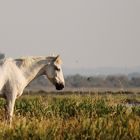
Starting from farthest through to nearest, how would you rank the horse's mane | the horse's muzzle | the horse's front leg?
the horse's muzzle < the horse's mane < the horse's front leg

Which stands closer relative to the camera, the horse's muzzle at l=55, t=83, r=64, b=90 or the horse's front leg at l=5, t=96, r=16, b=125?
the horse's front leg at l=5, t=96, r=16, b=125

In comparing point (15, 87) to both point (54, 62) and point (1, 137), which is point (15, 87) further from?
point (1, 137)

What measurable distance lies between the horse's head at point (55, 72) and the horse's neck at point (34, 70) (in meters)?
0.16

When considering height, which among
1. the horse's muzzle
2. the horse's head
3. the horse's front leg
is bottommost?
the horse's front leg

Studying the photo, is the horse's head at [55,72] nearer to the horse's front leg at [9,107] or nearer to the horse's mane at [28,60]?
the horse's mane at [28,60]

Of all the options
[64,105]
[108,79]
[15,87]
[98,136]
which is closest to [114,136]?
[98,136]

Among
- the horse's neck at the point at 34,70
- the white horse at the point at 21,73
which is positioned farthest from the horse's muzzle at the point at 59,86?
the horse's neck at the point at 34,70

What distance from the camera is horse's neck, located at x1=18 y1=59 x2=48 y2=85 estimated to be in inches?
727

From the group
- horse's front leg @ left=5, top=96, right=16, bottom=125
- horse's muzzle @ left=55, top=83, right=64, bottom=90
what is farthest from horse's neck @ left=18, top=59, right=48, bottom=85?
horse's front leg @ left=5, top=96, right=16, bottom=125

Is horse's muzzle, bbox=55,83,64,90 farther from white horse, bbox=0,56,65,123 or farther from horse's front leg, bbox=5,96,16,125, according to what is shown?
horse's front leg, bbox=5,96,16,125

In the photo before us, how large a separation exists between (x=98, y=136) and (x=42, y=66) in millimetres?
3881

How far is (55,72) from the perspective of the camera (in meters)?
18.8

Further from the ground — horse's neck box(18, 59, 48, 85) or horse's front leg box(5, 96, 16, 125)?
horse's neck box(18, 59, 48, 85)

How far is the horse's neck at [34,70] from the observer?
60.5 feet
